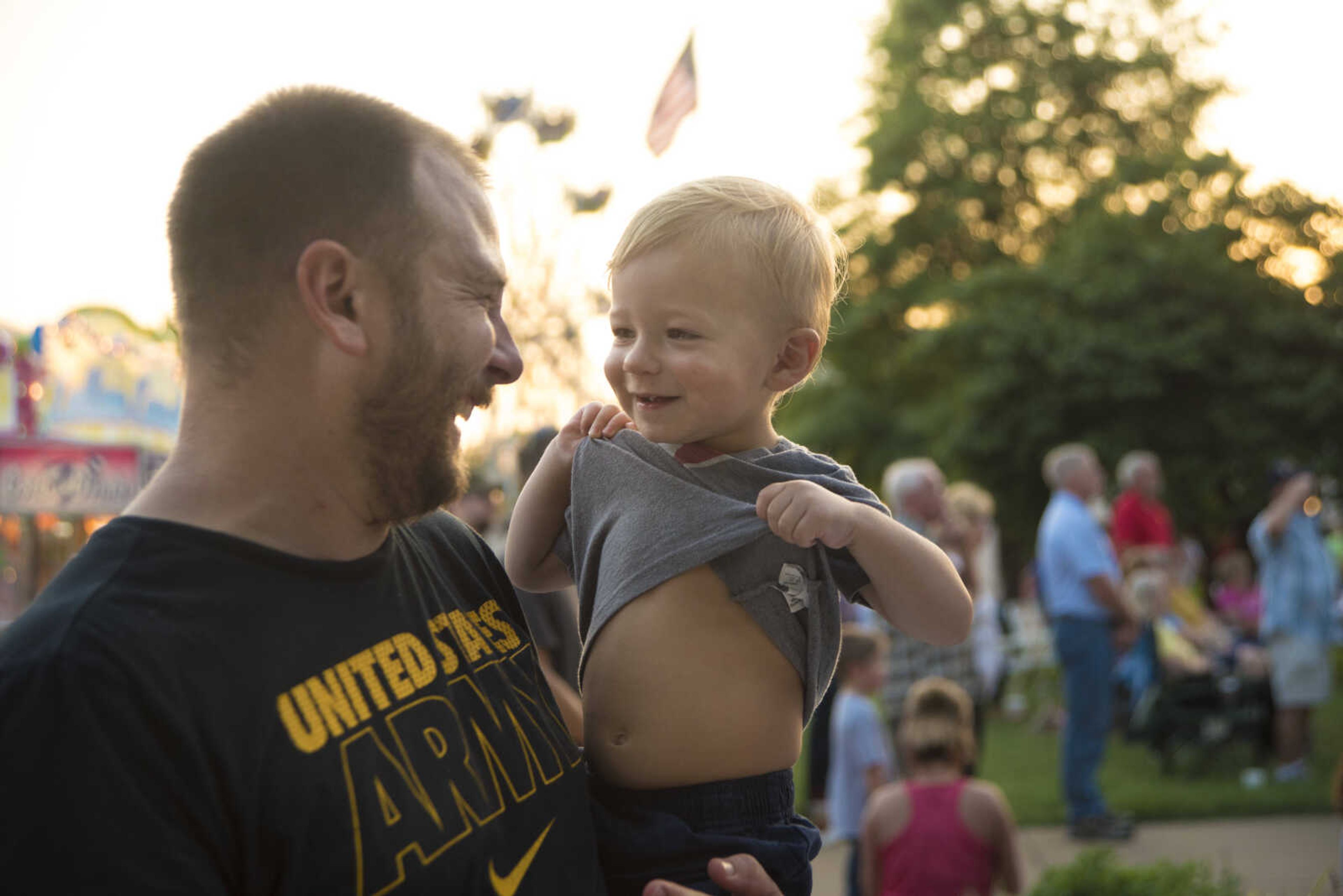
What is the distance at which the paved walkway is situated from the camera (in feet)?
Answer: 22.6

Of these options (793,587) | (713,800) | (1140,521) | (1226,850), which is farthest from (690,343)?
(1140,521)

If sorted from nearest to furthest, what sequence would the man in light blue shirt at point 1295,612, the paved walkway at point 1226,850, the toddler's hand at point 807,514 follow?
the toddler's hand at point 807,514 → the paved walkway at point 1226,850 → the man in light blue shirt at point 1295,612

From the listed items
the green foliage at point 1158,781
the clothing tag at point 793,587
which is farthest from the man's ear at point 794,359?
the green foliage at point 1158,781

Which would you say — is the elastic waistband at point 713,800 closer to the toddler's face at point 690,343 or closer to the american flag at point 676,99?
the toddler's face at point 690,343

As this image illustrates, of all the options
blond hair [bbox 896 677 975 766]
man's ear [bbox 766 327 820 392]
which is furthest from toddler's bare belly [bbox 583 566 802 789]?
blond hair [bbox 896 677 975 766]

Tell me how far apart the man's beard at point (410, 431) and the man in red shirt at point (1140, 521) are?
1040cm

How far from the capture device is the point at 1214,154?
78.8ft

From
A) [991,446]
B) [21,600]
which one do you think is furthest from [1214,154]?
[21,600]

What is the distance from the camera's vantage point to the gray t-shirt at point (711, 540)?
6.52ft

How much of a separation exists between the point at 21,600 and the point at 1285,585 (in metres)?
14.6

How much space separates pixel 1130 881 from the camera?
432 cm

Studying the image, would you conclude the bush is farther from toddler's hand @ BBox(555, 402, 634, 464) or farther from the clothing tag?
toddler's hand @ BBox(555, 402, 634, 464)

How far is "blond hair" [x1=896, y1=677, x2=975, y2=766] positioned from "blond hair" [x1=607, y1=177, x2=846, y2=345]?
334 centimetres

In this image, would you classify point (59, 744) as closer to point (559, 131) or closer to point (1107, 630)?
point (1107, 630)
